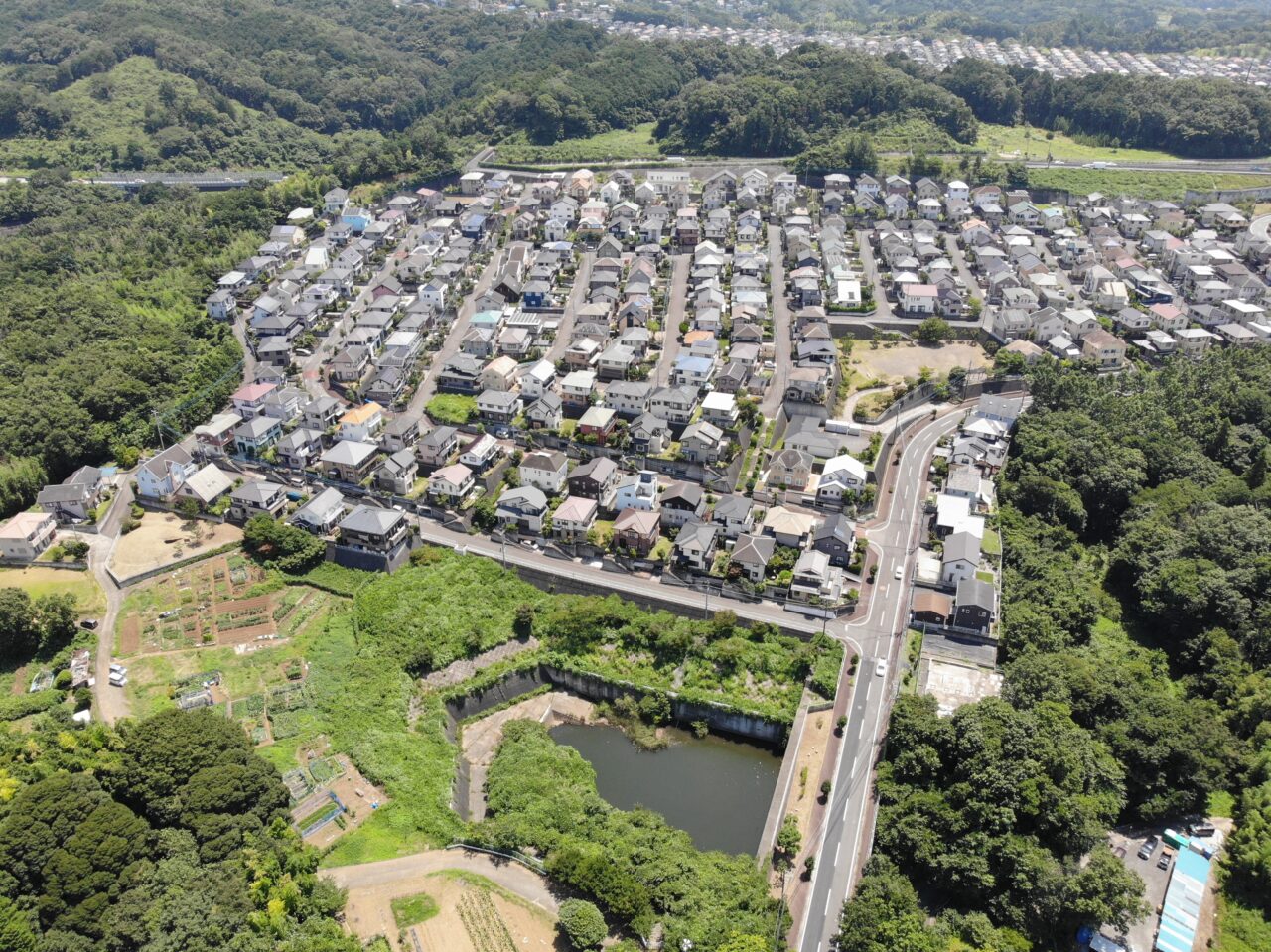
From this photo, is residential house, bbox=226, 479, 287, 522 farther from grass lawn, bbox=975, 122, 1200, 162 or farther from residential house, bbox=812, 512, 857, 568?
grass lawn, bbox=975, 122, 1200, 162

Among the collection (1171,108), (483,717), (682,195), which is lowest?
(483,717)

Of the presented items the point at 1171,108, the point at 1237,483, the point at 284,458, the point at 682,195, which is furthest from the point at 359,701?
the point at 1171,108

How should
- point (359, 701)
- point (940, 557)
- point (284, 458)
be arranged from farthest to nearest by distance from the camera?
point (284, 458)
point (940, 557)
point (359, 701)

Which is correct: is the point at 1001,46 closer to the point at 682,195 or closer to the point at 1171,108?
the point at 1171,108

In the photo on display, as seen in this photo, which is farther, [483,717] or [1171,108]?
[1171,108]

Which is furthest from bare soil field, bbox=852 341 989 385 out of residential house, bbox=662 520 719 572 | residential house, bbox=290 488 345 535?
residential house, bbox=290 488 345 535

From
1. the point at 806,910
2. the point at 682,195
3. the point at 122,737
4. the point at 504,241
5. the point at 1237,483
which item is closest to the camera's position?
the point at 806,910

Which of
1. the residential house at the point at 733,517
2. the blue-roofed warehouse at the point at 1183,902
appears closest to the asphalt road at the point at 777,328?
the residential house at the point at 733,517

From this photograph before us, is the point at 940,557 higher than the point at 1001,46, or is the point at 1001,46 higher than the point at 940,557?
the point at 1001,46
